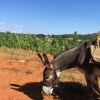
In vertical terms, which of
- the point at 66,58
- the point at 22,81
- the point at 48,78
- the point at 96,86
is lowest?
the point at 22,81

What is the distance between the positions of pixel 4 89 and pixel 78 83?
9.10ft

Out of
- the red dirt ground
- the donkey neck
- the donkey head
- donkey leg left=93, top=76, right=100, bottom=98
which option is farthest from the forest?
the donkey head

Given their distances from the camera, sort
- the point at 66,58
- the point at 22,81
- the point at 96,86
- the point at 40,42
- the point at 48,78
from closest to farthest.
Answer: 1. the point at 48,78
2. the point at 66,58
3. the point at 96,86
4. the point at 22,81
5. the point at 40,42

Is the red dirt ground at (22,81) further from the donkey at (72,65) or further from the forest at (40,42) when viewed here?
the forest at (40,42)

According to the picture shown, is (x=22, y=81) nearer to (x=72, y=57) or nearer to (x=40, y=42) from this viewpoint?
(x=72, y=57)

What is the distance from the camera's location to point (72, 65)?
7004 millimetres

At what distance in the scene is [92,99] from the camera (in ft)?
23.9

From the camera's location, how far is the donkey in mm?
6480

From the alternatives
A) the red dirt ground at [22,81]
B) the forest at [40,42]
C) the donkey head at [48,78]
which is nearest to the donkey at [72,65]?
the donkey head at [48,78]

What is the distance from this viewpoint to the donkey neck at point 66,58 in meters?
6.82

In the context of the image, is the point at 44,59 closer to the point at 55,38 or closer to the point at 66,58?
the point at 66,58

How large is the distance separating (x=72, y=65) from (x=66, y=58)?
0.85ft

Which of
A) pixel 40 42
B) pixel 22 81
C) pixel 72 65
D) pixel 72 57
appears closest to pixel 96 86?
pixel 72 65

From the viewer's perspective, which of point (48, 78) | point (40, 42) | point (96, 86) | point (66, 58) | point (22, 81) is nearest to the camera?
point (48, 78)
